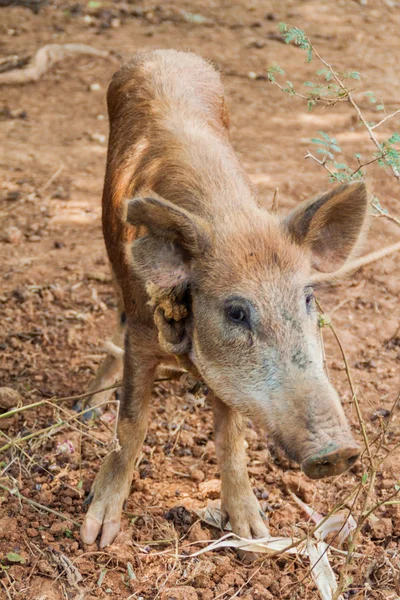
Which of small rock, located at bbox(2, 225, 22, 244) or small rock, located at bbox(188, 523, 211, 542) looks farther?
small rock, located at bbox(2, 225, 22, 244)

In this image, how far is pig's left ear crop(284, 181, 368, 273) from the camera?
3738 millimetres

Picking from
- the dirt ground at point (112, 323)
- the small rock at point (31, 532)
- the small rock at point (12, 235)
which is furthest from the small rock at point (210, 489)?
the small rock at point (12, 235)

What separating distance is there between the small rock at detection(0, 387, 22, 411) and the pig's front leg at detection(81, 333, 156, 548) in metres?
0.82

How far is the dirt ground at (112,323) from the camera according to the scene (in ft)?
13.4

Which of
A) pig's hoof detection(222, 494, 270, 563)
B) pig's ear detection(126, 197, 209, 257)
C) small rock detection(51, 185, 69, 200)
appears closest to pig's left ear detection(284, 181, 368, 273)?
pig's ear detection(126, 197, 209, 257)

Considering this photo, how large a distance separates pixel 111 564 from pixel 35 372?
5.61ft

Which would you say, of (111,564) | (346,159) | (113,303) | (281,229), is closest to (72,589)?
(111,564)

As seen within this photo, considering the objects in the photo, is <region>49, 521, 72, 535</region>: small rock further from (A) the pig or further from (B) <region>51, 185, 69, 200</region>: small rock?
(B) <region>51, 185, 69, 200</region>: small rock

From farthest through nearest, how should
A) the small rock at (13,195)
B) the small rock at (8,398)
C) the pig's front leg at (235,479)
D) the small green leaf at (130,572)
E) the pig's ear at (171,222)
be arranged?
1. the small rock at (13,195)
2. the small rock at (8,398)
3. the pig's front leg at (235,479)
4. the small green leaf at (130,572)
5. the pig's ear at (171,222)

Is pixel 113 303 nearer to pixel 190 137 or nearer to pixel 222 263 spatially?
pixel 190 137

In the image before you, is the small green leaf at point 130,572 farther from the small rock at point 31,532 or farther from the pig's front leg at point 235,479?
the pig's front leg at point 235,479

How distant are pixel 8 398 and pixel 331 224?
2.27 m

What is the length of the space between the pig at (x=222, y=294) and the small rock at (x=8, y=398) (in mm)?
834

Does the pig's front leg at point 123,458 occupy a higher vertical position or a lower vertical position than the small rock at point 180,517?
higher
